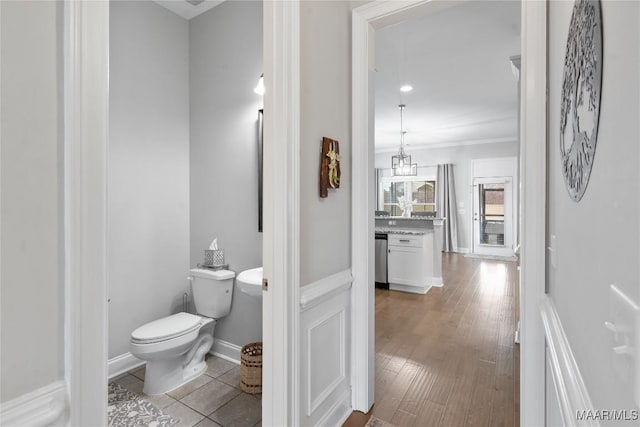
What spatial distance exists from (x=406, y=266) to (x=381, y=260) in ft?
1.35

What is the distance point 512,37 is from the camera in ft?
9.87

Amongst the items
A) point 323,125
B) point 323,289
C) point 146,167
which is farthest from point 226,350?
point 323,125

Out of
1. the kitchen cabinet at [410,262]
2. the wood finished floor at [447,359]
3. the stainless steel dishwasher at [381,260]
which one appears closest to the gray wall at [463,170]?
the wood finished floor at [447,359]

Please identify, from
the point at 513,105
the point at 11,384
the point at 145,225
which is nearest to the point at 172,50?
the point at 145,225

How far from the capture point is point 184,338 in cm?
210

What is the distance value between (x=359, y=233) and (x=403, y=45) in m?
2.37

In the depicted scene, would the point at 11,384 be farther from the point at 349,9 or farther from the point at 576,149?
the point at 349,9

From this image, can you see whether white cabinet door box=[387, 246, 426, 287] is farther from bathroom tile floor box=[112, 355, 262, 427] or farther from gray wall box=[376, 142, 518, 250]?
gray wall box=[376, 142, 518, 250]

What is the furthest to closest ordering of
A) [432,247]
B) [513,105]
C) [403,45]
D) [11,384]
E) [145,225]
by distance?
[513,105] → [432,247] → [403,45] → [145,225] → [11,384]

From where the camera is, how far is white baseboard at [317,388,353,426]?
1697 mm

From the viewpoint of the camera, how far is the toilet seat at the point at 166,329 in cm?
199

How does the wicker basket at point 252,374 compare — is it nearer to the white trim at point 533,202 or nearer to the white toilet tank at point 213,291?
the white toilet tank at point 213,291

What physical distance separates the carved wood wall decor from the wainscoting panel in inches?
19.4

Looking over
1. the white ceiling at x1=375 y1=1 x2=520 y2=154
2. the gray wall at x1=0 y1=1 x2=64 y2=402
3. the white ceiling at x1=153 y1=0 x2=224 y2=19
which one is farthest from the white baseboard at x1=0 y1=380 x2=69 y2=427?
the white ceiling at x1=375 y1=1 x2=520 y2=154
